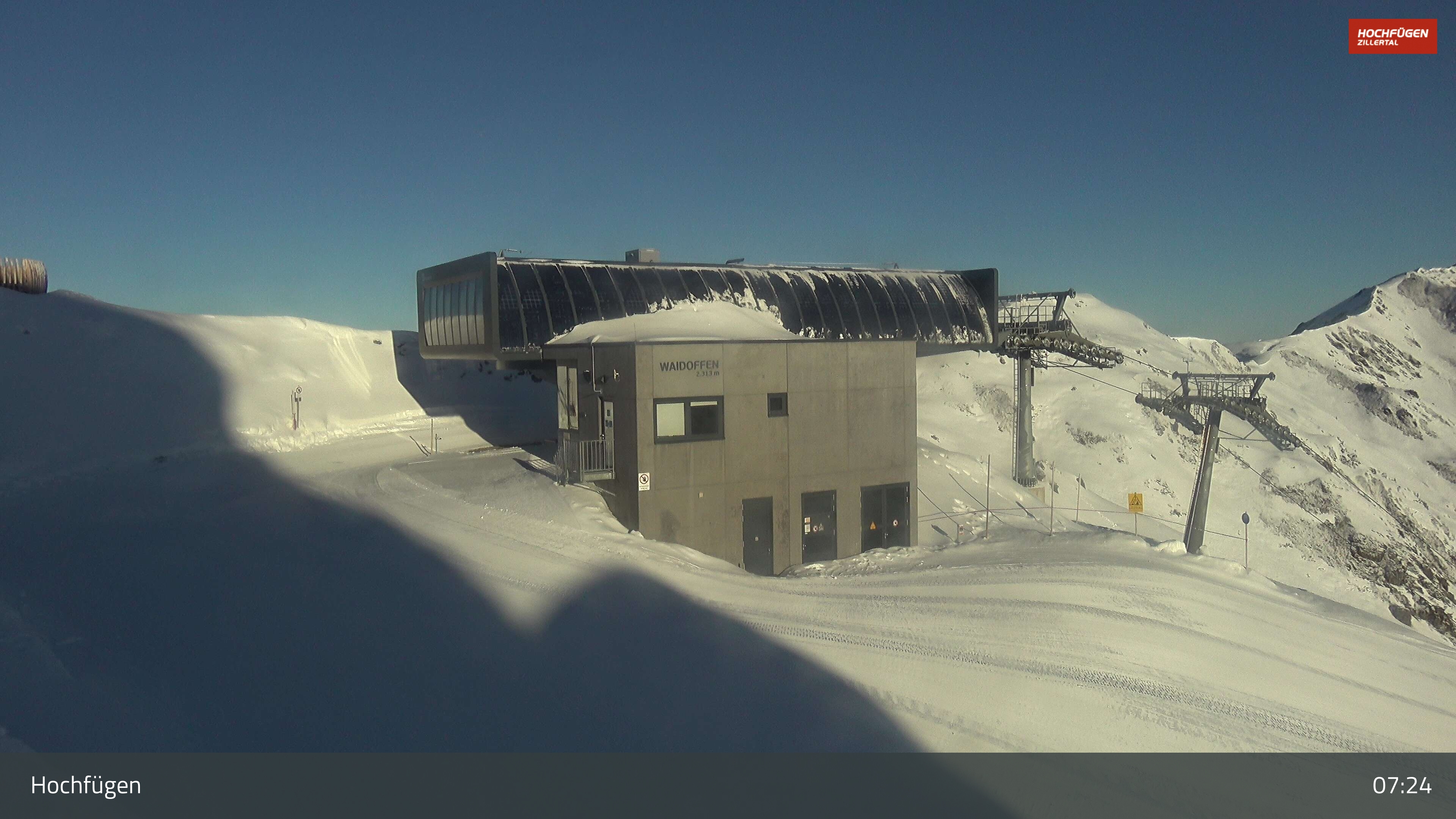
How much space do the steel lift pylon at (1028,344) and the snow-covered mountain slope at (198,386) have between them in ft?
59.1

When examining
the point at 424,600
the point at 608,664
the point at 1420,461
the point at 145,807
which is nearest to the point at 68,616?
the point at 424,600

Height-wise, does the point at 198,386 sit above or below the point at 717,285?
below

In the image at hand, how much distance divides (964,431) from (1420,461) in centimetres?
3219

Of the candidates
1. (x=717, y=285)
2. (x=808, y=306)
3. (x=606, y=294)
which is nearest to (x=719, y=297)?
(x=717, y=285)

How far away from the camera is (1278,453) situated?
42344 millimetres

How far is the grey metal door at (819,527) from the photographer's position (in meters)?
18.3

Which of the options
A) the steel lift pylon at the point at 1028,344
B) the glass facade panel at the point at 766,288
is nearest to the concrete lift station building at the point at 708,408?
the glass facade panel at the point at 766,288

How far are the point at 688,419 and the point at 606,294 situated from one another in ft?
27.1

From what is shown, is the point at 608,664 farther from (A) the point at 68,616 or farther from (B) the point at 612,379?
(B) the point at 612,379

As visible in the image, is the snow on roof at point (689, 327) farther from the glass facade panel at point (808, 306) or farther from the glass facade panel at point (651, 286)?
the glass facade panel at point (808, 306)

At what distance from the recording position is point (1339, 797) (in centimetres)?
773

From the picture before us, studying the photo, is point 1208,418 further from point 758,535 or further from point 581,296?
point 581,296

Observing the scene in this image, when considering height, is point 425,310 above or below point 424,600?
above

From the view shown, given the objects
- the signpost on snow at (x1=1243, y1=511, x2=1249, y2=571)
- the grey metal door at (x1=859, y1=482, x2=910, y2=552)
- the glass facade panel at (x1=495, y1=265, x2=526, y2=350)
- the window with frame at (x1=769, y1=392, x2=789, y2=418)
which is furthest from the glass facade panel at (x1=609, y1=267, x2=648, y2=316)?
the signpost on snow at (x1=1243, y1=511, x2=1249, y2=571)
